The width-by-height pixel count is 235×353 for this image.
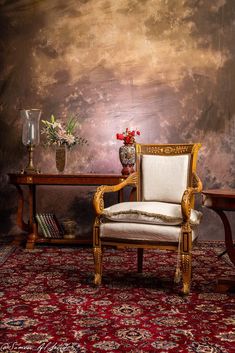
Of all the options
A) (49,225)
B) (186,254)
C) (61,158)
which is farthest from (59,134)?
(186,254)

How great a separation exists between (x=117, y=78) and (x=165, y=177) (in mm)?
2149

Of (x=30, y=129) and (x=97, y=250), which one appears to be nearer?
(x=97, y=250)

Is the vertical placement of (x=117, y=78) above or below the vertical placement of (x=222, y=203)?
above

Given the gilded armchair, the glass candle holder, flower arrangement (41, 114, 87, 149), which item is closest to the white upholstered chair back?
the gilded armchair

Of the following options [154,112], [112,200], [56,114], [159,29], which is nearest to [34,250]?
[112,200]

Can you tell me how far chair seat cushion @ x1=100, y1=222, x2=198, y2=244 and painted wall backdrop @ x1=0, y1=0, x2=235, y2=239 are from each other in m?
2.35

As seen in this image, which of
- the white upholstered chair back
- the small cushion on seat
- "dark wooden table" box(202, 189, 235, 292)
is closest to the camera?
"dark wooden table" box(202, 189, 235, 292)

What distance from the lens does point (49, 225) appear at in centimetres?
536

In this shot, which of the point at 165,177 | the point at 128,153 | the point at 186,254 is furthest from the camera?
the point at 128,153

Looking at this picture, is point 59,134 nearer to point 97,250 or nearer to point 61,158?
point 61,158

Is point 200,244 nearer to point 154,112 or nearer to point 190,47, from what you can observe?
point 154,112

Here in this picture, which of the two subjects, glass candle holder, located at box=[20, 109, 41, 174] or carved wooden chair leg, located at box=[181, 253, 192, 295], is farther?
glass candle holder, located at box=[20, 109, 41, 174]

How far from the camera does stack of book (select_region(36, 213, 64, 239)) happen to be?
5320 millimetres

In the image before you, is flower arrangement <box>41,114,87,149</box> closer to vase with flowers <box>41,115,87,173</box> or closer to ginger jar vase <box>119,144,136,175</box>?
vase with flowers <box>41,115,87,173</box>
